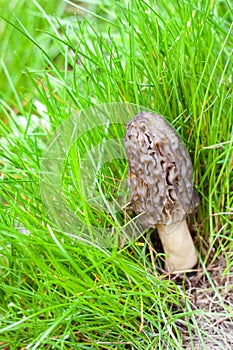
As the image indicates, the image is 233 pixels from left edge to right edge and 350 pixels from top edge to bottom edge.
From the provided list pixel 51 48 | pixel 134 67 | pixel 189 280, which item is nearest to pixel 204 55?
pixel 134 67

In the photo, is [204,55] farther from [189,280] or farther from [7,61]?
[7,61]

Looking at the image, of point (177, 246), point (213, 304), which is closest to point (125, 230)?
point (177, 246)

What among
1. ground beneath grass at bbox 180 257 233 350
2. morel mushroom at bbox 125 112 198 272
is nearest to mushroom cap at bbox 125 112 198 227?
morel mushroom at bbox 125 112 198 272

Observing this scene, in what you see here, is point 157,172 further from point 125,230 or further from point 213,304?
point 213,304

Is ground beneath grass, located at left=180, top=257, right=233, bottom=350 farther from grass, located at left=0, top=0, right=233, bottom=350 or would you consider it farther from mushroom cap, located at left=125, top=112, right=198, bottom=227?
mushroom cap, located at left=125, top=112, right=198, bottom=227

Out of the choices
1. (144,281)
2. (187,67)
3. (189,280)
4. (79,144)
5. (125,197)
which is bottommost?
(189,280)

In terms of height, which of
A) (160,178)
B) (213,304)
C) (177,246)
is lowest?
(213,304)

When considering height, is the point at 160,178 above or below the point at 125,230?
above

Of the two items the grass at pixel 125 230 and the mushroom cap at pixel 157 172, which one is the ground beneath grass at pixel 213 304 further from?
the mushroom cap at pixel 157 172
